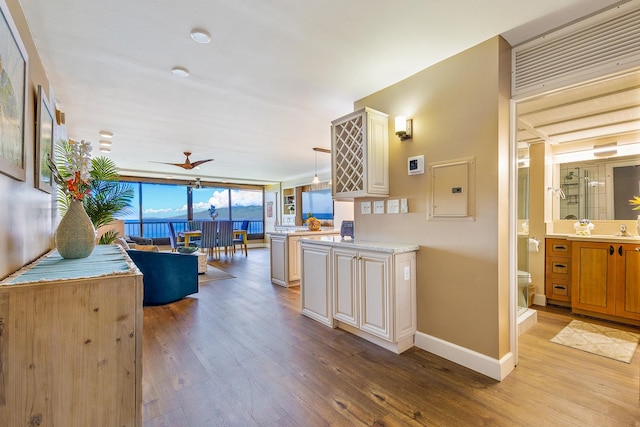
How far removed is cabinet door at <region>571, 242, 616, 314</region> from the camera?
10.0 feet

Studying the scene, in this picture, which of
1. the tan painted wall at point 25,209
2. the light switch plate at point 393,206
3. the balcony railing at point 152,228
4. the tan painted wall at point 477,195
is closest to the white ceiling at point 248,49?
the tan painted wall at point 477,195

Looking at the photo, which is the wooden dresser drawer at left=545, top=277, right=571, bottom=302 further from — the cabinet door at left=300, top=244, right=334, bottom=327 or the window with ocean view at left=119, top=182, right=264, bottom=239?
the window with ocean view at left=119, top=182, right=264, bottom=239

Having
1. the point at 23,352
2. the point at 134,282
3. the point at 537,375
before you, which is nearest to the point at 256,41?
the point at 134,282

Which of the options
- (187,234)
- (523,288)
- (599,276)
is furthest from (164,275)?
(599,276)

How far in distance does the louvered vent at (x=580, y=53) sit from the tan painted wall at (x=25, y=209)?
3.03m

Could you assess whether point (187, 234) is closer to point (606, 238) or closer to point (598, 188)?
point (606, 238)

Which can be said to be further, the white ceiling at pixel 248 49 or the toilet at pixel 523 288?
the toilet at pixel 523 288

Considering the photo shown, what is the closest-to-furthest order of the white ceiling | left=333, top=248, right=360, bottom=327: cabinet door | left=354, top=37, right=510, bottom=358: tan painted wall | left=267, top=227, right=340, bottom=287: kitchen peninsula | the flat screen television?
the white ceiling, left=354, top=37, right=510, bottom=358: tan painted wall, left=333, top=248, right=360, bottom=327: cabinet door, left=267, top=227, right=340, bottom=287: kitchen peninsula, the flat screen television

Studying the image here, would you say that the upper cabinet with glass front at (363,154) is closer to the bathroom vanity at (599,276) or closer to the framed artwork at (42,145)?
the framed artwork at (42,145)

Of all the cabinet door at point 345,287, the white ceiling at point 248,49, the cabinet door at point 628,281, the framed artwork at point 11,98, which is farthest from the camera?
the cabinet door at point 628,281

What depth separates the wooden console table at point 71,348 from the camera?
3.22 feet

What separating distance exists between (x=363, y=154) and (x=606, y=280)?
2.94 metres

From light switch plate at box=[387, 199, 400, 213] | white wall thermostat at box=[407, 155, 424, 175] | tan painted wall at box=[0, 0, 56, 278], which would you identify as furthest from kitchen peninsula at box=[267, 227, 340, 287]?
tan painted wall at box=[0, 0, 56, 278]

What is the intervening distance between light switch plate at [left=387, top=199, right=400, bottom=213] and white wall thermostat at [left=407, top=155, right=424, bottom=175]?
0.31 meters
